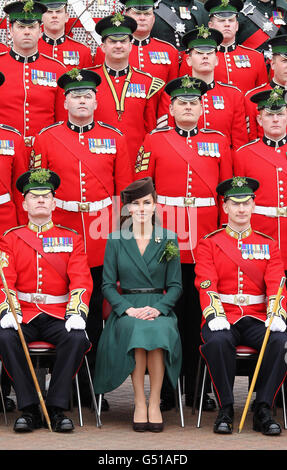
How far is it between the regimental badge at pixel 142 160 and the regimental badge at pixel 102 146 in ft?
0.71

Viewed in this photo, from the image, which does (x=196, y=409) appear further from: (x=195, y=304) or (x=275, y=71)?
(x=275, y=71)

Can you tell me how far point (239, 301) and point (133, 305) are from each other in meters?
0.77

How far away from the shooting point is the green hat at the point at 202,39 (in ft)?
30.7

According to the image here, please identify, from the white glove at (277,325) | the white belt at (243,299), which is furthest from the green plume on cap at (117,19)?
the white glove at (277,325)

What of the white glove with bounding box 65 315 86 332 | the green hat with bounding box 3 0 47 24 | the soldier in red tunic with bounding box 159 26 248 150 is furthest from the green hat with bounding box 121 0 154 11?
the white glove with bounding box 65 315 86 332

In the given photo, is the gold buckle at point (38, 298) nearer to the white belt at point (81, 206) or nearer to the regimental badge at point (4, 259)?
the regimental badge at point (4, 259)

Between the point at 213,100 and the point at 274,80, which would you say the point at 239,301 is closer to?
the point at 213,100

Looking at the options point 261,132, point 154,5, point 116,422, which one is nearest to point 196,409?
point 116,422

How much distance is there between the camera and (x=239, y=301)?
27.7ft

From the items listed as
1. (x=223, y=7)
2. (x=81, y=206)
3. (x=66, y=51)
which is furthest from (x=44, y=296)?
(x=223, y=7)

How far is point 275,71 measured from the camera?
970cm

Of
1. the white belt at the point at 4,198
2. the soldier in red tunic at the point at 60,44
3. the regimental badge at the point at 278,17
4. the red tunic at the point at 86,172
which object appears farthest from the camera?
the regimental badge at the point at 278,17

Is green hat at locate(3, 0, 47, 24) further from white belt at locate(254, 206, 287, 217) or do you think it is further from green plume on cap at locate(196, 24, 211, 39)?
white belt at locate(254, 206, 287, 217)

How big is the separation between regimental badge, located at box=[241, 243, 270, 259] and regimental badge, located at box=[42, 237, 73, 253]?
4.16 ft
